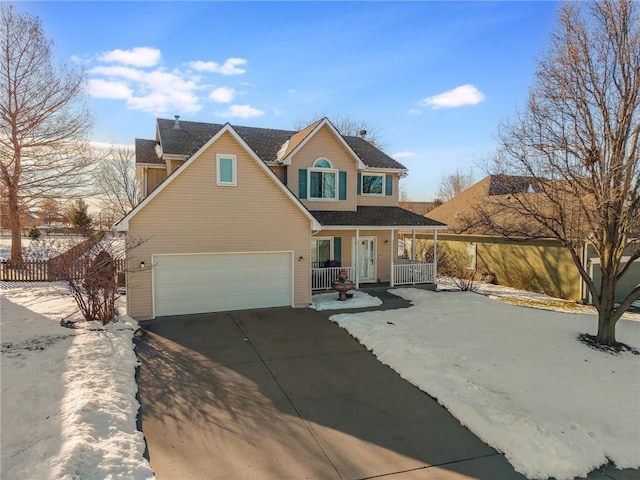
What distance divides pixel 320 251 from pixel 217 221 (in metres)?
5.80

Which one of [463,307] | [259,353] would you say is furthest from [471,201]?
[259,353]

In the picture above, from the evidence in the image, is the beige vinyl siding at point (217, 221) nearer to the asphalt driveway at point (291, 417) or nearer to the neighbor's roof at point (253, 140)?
the asphalt driveway at point (291, 417)

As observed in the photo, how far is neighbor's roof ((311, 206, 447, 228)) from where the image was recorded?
1546 cm

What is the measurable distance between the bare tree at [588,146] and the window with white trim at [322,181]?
7.43 metres

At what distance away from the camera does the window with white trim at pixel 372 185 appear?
17969 millimetres

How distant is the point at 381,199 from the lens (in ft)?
60.3

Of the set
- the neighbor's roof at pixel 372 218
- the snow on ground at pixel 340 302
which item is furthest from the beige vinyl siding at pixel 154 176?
the snow on ground at pixel 340 302

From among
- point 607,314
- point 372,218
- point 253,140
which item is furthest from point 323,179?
point 607,314

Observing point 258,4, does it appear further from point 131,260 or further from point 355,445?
point 355,445

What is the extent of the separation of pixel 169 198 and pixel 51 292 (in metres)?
7.90

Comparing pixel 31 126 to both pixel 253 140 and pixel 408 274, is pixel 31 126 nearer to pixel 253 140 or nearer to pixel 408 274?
pixel 253 140

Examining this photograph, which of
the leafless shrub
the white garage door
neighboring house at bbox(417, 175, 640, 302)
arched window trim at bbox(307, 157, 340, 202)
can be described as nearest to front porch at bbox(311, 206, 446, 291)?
arched window trim at bbox(307, 157, 340, 202)

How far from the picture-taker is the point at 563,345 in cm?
974

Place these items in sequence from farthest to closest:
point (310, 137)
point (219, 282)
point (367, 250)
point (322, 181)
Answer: point (367, 250)
point (322, 181)
point (310, 137)
point (219, 282)
